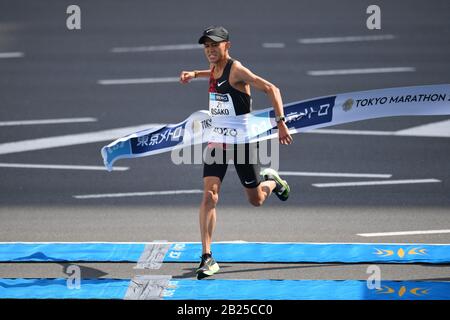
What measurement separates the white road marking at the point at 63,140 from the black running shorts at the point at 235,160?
6568mm

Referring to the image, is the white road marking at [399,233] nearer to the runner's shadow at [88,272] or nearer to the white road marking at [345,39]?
the runner's shadow at [88,272]

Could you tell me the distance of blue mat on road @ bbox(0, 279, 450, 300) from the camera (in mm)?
11281

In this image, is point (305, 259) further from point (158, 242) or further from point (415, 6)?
point (415, 6)

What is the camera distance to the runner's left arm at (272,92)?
39.6ft

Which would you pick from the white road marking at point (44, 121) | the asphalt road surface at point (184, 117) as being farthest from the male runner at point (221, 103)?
the white road marking at point (44, 121)

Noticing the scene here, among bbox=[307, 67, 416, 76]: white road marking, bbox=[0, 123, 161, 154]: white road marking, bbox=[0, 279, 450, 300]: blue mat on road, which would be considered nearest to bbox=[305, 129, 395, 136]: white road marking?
bbox=[0, 123, 161, 154]: white road marking

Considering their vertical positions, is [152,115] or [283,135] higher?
[283,135]

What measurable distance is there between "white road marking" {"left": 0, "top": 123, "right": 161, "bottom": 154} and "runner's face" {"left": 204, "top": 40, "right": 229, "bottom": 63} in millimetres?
6985

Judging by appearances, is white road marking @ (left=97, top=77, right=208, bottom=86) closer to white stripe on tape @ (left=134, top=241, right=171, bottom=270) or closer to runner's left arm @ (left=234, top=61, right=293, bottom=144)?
white stripe on tape @ (left=134, top=241, right=171, bottom=270)

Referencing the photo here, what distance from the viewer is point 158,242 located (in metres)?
13.9

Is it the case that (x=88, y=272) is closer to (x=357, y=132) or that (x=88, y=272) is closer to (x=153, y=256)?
(x=153, y=256)
